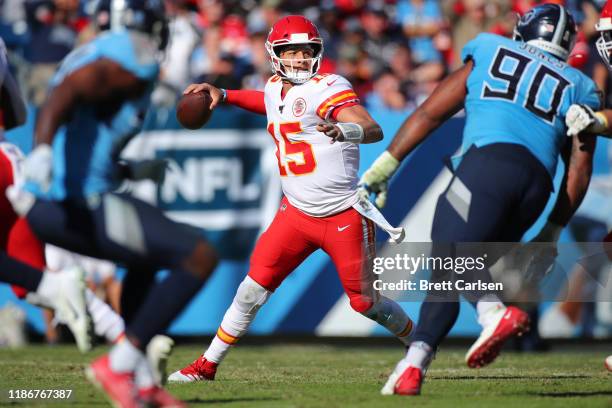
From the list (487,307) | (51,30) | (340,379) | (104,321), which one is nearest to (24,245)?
(104,321)

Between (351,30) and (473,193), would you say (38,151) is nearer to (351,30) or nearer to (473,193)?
(473,193)

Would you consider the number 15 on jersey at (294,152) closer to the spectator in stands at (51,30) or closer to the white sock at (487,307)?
the white sock at (487,307)

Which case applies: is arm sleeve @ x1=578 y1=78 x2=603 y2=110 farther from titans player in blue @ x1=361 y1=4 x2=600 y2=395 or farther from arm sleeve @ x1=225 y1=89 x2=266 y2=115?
arm sleeve @ x1=225 y1=89 x2=266 y2=115

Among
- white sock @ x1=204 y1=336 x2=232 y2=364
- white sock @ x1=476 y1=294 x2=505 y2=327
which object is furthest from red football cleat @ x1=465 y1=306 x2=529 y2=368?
white sock @ x1=204 y1=336 x2=232 y2=364

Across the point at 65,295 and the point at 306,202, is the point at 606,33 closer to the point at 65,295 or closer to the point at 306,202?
the point at 306,202

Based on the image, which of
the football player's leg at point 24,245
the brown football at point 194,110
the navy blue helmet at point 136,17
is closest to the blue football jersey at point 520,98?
the brown football at point 194,110

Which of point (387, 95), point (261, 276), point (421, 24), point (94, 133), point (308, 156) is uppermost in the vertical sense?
point (94, 133)

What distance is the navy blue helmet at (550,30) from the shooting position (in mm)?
5879

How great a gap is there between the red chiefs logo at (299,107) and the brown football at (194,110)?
0.45m

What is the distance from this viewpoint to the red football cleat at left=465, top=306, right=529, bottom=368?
5363 mm

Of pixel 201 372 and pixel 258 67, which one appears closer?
pixel 201 372

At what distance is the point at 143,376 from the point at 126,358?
0.39ft

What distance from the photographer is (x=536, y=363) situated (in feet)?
24.4

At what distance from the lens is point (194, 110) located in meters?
5.78
